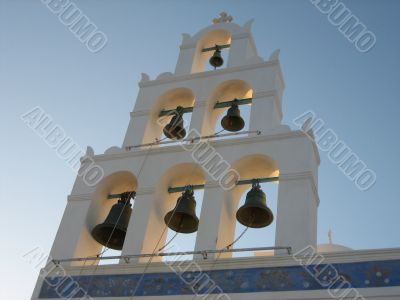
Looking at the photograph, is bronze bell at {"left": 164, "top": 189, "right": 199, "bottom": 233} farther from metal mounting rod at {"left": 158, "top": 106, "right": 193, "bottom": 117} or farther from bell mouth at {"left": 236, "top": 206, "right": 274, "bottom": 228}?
metal mounting rod at {"left": 158, "top": 106, "right": 193, "bottom": 117}

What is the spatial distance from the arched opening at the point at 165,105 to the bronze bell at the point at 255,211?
106 inches

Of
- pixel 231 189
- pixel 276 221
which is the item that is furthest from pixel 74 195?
pixel 276 221

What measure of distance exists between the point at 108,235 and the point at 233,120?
330 centimetres

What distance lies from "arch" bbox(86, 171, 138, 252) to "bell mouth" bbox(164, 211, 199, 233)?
44.0 inches

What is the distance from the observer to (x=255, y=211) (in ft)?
35.6

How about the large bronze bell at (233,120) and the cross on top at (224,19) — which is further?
the cross on top at (224,19)

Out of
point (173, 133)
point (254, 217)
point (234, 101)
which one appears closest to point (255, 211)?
point (254, 217)

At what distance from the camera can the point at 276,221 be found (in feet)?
32.9

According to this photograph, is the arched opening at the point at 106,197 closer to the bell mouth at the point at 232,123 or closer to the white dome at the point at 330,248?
the bell mouth at the point at 232,123

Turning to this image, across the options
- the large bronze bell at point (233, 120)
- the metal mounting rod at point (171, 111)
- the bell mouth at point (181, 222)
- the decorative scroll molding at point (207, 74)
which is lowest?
the bell mouth at point (181, 222)

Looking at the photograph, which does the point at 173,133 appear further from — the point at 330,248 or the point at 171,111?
the point at 330,248

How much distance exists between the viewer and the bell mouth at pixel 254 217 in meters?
10.8

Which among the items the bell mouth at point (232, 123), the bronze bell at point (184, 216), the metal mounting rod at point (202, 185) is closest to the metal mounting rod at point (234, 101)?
the bell mouth at point (232, 123)

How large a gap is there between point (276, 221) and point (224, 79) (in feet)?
12.3
